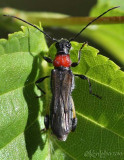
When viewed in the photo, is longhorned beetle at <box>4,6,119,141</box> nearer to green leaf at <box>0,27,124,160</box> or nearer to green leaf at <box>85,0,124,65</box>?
green leaf at <box>0,27,124,160</box>

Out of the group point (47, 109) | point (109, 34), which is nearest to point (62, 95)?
point (47, 109)

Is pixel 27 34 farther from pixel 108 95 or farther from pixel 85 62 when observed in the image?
pixel 108 95

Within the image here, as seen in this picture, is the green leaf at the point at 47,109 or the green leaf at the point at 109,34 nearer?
the green leaf at the point at 47,109

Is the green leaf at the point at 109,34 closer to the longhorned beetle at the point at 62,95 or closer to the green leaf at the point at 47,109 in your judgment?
the longhorned beetle at the point at 62,95

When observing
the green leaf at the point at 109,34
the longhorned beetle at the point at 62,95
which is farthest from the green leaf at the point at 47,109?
the green leaf at the point at 109,34

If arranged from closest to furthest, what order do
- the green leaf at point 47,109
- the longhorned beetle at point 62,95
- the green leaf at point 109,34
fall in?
the green leaf at point 47,109 → the longhorned beetle at point 62,95 → the green leaf at point 109,34

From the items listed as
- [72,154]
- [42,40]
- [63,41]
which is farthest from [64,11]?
[72,154]

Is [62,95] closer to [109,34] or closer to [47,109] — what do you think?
[47,109]

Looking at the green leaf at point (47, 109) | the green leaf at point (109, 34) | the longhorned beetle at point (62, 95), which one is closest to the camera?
the green leaf at point (47, 109)

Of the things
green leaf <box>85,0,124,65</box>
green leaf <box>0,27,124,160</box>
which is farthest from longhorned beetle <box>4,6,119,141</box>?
green leaf <box>85,0,124,65</box>
